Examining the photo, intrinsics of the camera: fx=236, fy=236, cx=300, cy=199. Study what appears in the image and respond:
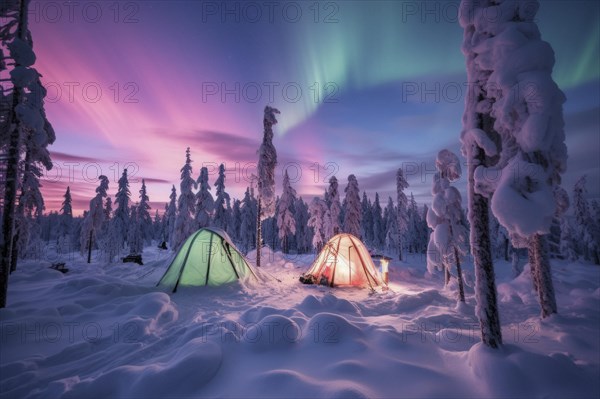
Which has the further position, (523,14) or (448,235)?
(448,235)

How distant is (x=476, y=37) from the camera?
500cm

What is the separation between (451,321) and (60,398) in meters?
8.69

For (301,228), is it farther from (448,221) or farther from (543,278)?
(543,278)

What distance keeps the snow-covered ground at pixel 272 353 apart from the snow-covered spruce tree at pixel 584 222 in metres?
37.5

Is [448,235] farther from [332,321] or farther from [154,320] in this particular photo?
[154,320]

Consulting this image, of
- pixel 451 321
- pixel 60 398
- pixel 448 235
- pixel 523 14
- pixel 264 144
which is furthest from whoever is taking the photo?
pixel 264 144

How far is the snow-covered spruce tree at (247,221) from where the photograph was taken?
46.5m

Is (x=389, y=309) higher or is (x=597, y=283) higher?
(x=389, y=309)

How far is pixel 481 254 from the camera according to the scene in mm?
4773

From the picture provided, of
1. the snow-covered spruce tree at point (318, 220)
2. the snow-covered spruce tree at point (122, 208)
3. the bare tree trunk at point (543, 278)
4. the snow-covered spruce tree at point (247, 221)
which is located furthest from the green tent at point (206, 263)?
the snow-covered spruce tree at point (247, 221)

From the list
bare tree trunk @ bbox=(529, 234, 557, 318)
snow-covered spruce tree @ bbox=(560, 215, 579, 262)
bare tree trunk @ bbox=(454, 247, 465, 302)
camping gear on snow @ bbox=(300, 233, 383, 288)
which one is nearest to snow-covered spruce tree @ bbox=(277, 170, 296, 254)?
camping gear on snow @ bbox=(300, 233, 383, 288)

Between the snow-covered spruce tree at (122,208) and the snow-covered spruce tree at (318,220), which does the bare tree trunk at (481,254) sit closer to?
the snow-covered spruce tree at (318,220)

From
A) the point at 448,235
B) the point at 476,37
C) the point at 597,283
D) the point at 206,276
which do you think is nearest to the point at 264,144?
the point at 206,276

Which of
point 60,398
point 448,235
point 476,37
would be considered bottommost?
point 60,398
